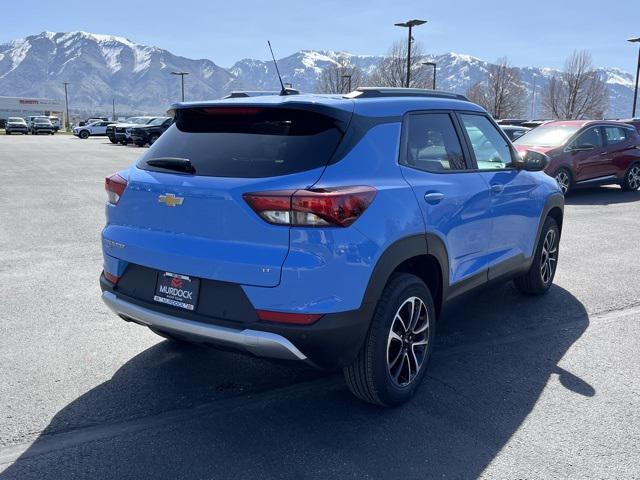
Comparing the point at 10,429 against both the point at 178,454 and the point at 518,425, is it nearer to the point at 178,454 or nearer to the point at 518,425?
the point at 178,454

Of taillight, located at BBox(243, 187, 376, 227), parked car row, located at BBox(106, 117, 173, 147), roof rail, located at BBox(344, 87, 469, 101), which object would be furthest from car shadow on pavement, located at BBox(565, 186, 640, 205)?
parked car row, located at BBox(106, 117, 173, 147)

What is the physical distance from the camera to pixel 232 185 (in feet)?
9.80

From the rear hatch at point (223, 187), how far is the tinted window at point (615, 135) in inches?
492

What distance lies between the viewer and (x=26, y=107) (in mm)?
96562

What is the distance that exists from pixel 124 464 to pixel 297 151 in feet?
5.78

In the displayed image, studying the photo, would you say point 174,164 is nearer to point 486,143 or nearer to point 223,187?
point 223,187

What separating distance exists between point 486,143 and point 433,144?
94cm

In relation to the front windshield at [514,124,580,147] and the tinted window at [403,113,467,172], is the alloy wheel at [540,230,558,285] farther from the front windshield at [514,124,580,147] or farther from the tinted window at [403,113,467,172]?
the front windshield at [514,124,580,147]

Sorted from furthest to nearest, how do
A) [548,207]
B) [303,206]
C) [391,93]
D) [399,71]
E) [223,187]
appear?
[399,71] → [548,207] → [391,93] → [223,187] → [303,206]

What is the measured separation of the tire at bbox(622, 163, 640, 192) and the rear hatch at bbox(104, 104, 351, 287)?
13049mm

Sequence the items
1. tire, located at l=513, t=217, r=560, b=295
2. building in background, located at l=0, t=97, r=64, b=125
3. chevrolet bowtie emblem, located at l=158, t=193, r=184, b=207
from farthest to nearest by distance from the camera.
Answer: building in background, located at l=0, t=97, r=64, b=125, tire, located at l=513, t=217, r=560, b=295, chevrolet bowtie emblem, located at l=158, t=193, r=184, b=207

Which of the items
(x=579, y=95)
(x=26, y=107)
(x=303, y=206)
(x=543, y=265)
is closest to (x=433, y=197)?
(x=303, y=206)

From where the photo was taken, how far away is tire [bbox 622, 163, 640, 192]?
14078mm

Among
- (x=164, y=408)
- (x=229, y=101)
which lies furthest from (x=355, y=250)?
(x=164, y=408)
